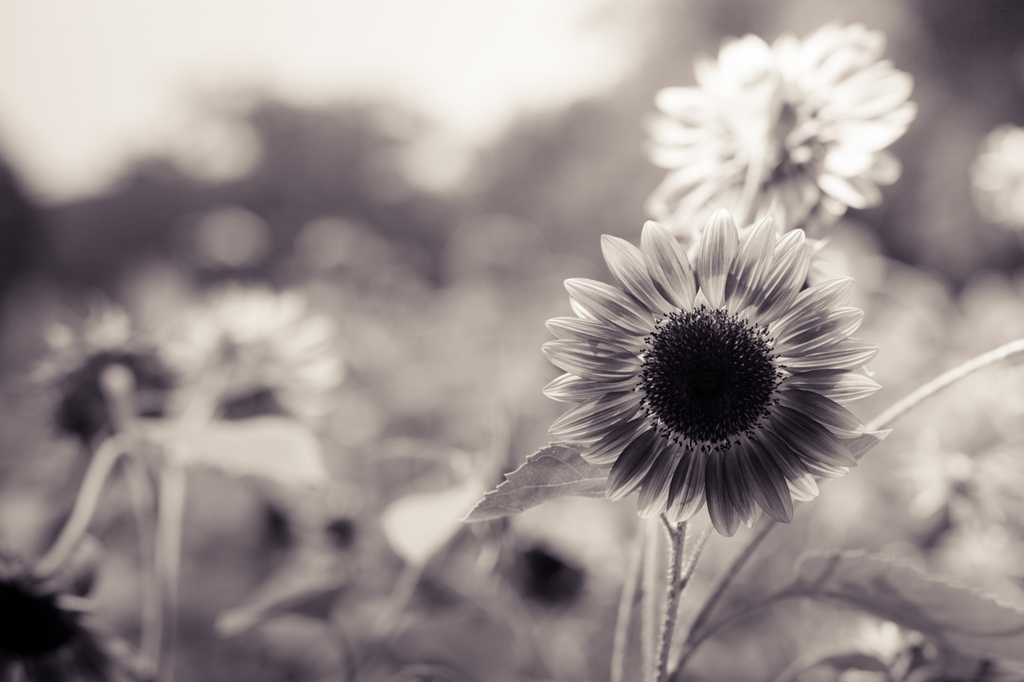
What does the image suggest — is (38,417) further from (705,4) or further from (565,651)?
(705,4)

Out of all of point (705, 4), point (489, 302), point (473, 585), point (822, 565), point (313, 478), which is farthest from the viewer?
point (705, 4)

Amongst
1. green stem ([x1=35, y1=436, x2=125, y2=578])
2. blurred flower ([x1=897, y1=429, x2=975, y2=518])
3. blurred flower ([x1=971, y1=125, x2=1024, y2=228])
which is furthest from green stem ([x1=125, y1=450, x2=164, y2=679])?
blurred flower ([x1=971, y1=125, x2=1024, y2=228])

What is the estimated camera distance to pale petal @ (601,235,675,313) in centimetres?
53

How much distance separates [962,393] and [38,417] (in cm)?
206

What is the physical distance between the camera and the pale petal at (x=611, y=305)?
1.77 ft

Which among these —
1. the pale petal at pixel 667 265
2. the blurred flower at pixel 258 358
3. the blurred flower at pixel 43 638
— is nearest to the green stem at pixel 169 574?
the blurred flower at pixel 43 638

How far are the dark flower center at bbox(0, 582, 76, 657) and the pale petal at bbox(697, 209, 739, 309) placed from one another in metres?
0.96

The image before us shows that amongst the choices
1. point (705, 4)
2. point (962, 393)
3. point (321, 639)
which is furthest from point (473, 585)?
point (705, 4)

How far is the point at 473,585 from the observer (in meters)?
1.33

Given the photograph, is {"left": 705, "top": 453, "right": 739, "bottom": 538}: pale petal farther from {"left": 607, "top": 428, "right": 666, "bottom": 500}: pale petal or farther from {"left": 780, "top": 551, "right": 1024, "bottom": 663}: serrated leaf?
{"left": 780, "top": 551, "right": 1024, "bottom": 663}: serrated leaf

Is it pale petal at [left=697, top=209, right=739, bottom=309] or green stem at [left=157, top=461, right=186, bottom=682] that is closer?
pale petal at [left=697, top=209, right=739, bottom=309]

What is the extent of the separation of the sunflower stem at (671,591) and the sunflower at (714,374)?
0.01 m

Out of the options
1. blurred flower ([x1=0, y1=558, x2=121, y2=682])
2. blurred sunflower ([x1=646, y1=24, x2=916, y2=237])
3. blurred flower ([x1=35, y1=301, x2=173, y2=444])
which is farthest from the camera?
blurred flower ([x1=35, y1=301, x2=173, y2=444])

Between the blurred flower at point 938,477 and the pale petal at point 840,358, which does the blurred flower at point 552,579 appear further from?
the pale petal at point 840,358
